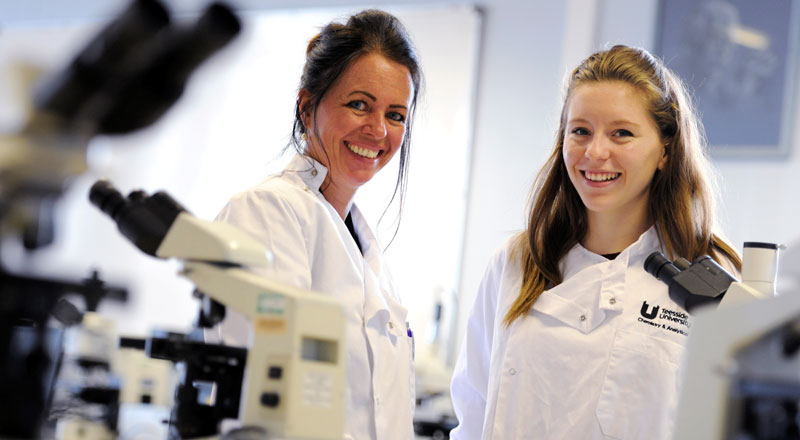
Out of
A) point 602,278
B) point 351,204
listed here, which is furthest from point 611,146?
point 351,204

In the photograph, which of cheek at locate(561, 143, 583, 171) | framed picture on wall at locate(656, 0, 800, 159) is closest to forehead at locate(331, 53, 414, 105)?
cheek at locate(561, 143, 583, 171)

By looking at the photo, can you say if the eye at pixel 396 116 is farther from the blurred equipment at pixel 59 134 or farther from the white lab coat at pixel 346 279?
the blurred equipment at pixel 59 134

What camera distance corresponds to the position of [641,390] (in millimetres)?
1636

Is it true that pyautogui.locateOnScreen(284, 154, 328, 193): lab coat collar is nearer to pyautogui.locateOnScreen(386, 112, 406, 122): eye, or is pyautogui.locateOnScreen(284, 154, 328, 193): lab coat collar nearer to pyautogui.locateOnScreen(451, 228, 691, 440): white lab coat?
pyautogui.locateOnScreen(386, 112, 406, 122): eye

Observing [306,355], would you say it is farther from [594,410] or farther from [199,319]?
[594,410]

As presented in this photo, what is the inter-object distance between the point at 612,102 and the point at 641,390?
0.58m

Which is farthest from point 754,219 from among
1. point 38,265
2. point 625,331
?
point 38,265

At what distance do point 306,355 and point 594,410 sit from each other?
78 cm

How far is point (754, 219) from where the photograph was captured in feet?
11.4

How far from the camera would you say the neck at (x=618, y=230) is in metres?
1.85

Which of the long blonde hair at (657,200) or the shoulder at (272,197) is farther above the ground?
the long blonde hair at (657,200)

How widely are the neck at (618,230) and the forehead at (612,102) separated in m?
0.22

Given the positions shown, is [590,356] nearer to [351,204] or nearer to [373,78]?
[351,204]

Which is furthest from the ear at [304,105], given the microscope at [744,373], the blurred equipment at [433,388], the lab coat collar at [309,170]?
the blurred equipment at [433,388]
